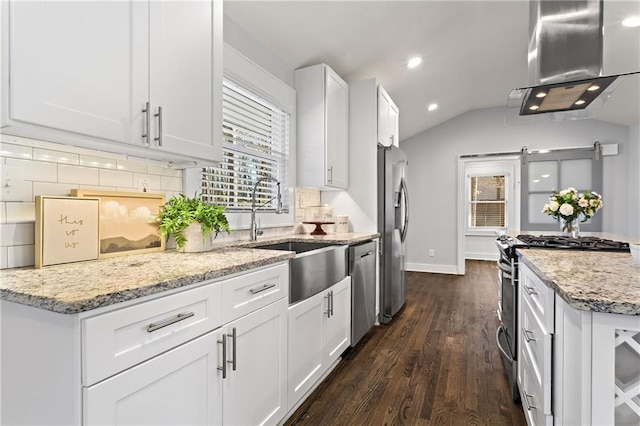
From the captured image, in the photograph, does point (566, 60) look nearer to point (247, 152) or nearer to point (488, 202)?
point (247, 152)

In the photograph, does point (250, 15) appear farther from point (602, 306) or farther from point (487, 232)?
point (487, 232)

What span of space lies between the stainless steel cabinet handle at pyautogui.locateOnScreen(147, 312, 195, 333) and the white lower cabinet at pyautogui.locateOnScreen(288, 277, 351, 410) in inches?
29.5

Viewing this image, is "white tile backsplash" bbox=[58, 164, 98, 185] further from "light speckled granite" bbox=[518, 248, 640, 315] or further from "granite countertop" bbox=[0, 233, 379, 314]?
"light speckled granite" bbox=[518, 248, 640, 315]

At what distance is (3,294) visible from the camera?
0.94m

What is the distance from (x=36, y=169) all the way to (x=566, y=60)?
3007 millimetres

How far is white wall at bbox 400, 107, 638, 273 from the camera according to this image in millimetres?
5352

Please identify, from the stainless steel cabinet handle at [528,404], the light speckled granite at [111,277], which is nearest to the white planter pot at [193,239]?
the light speckled granite at [111,277]

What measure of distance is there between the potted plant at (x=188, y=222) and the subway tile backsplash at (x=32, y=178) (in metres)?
0.25

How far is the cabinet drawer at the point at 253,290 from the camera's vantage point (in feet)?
4.34

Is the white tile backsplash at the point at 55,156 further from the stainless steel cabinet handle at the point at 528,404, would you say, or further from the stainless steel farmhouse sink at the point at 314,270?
the stainless steel cabinet handle at the point at 528,404

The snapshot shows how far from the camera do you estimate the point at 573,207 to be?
2.72m

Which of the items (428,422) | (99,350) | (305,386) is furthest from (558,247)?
(99,350)

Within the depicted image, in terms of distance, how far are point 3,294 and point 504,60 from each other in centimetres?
510

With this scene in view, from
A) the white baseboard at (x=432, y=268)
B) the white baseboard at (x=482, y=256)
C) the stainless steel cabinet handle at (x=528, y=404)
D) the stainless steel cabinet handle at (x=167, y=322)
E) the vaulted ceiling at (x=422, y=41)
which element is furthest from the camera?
the white baseboard at (x=482, y=256)
